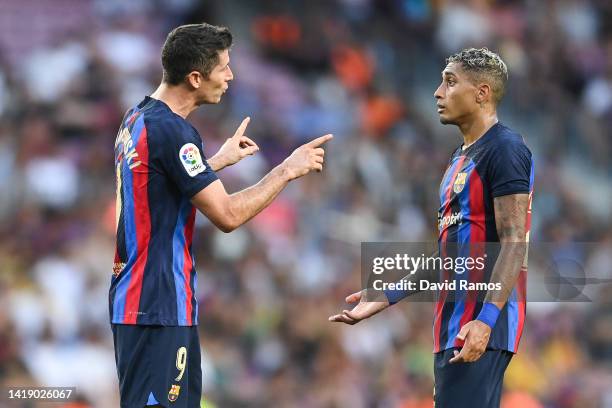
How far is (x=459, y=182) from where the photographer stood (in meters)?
5.71

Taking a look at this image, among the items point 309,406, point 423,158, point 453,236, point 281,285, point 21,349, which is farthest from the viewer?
point 423,158

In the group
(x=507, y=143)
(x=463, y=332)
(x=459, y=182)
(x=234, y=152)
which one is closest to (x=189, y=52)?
(x=234, y=152)

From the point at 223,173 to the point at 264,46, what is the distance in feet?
9.69

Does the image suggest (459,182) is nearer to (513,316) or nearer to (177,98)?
(513,316)

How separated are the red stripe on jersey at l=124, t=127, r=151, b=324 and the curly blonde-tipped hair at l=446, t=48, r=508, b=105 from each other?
1.70 metres

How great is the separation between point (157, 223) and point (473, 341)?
4.99 feet

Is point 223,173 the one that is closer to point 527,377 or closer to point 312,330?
point 312,330

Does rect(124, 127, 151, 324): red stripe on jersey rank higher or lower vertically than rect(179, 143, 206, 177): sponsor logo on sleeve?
lower

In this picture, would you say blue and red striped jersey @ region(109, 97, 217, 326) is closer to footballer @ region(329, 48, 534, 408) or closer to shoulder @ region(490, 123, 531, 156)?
footballer @ region(329, 48, 534, 408)

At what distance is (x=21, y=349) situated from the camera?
942 cm

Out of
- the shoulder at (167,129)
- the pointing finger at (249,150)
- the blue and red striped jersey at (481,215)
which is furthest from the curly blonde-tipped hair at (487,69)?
the shoulder at (167,129)

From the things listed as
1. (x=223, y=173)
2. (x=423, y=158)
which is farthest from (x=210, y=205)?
(x=423, y=158)

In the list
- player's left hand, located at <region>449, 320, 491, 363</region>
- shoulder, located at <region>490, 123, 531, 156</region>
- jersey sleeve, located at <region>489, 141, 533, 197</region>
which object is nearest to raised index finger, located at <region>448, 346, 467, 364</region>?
player's left hand, located at <region>449, 320, 491, 363</region>

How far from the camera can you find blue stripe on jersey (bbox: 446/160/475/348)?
5.62 meters
